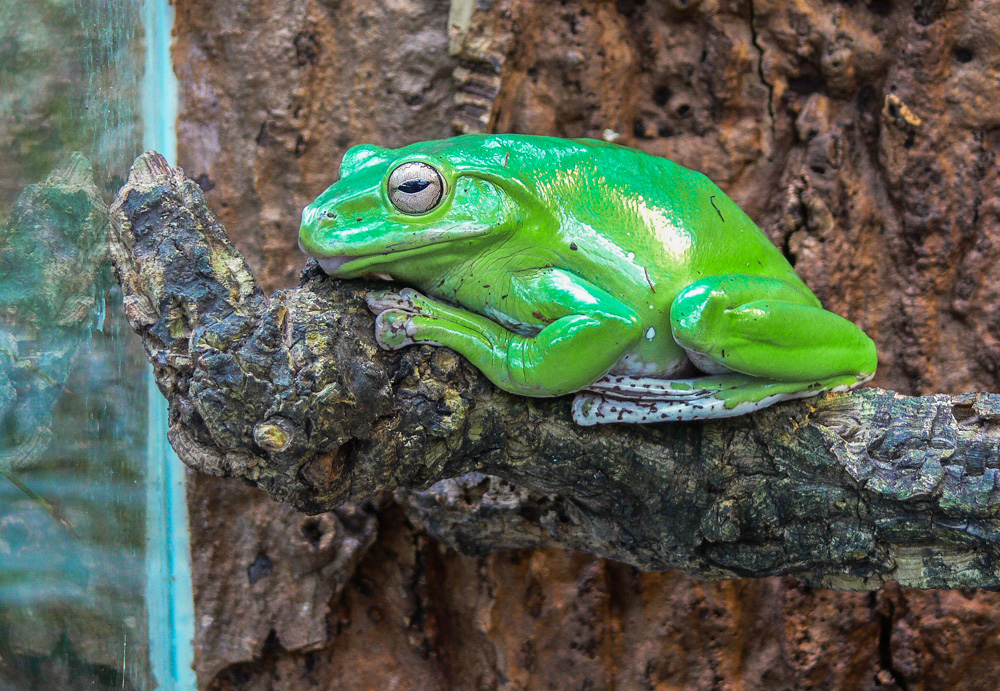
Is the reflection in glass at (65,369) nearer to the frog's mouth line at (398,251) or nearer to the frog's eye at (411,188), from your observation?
the frog's mouth line at (398,251)

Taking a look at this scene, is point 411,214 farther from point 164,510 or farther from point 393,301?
point 164,510

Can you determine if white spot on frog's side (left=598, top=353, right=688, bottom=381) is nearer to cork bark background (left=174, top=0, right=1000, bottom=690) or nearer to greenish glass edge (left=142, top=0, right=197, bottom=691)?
cork bark background (left=174, top=0, right=1000, bottom=690)

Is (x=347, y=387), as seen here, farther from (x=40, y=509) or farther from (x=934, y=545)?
(x=934, y=545)

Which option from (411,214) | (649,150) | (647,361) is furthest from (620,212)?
(649,150)

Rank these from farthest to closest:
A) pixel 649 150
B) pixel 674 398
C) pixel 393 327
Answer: pixel 649 150 < pixel 674 398 < pixel 393 327

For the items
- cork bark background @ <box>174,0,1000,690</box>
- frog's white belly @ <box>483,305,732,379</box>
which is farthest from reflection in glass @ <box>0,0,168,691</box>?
frog's white belly @ <box>483,305,732,379</box>

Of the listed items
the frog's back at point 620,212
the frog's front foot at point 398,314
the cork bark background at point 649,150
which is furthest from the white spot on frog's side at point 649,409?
the cork bark background at point 649,150
